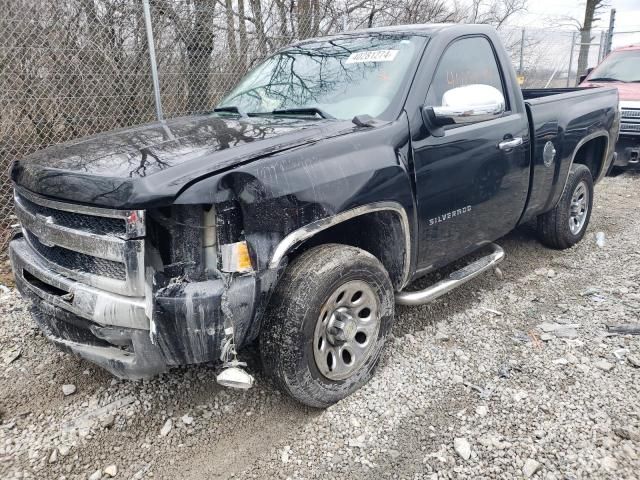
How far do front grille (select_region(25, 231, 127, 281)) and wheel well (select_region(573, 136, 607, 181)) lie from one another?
440 centimetres

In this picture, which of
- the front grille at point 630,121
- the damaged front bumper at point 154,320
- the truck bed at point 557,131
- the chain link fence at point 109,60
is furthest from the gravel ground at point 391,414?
the front grille at point 630,121

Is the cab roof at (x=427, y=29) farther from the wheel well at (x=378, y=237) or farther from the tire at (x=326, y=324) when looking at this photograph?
the tire at (x=326, y=324)

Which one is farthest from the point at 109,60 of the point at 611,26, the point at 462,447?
the point at 611,26

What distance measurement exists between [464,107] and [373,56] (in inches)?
29.4

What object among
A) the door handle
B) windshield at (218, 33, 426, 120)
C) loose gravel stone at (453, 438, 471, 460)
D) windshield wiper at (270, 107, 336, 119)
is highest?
windshield at (218, 33, 426, 120)

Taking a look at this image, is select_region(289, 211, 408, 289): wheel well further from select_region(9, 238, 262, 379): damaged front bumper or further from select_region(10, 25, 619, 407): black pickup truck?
select_region(9, 238, 262, 379): damaged front bumper

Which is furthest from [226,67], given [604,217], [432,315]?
[604,217]

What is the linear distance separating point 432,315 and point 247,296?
1883 mm

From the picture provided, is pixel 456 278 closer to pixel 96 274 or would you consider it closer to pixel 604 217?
pixel 96 274

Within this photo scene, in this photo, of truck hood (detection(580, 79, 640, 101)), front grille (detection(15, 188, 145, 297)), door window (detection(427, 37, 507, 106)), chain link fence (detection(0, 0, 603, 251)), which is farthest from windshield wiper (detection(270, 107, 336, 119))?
truck hood (detection(580, 79, 640, 101))

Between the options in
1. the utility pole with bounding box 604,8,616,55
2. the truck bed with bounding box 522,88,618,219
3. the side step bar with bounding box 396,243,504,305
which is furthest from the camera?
the utility pole with bounding box 604,8,616,55

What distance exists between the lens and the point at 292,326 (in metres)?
2.36

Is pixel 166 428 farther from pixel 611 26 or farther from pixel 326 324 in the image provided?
pixel 611 26

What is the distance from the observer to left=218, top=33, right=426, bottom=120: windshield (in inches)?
118
